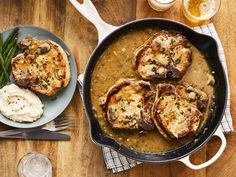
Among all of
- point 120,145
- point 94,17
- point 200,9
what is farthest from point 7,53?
point 200,9

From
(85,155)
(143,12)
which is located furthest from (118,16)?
(85,155)

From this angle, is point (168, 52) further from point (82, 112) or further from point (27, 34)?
point (27, 34)

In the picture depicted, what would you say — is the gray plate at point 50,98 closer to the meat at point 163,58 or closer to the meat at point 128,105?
the meat at point 128,105

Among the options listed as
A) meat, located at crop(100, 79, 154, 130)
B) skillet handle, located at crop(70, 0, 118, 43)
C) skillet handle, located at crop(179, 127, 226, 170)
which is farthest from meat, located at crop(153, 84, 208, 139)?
skillet handle, located at crop(70, 0, 118, 43)

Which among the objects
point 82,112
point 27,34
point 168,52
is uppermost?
point 27,34

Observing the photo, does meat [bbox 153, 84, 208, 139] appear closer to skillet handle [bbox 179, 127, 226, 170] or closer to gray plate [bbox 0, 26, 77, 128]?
skillet handle [bbox 179, 127, 226, 170]

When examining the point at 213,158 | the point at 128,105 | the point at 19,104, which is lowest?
the point at 213,158

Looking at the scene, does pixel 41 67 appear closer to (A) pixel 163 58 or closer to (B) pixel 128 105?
(B) pixel 128 105

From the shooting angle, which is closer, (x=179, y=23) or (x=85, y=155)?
(x=179, y=23)
